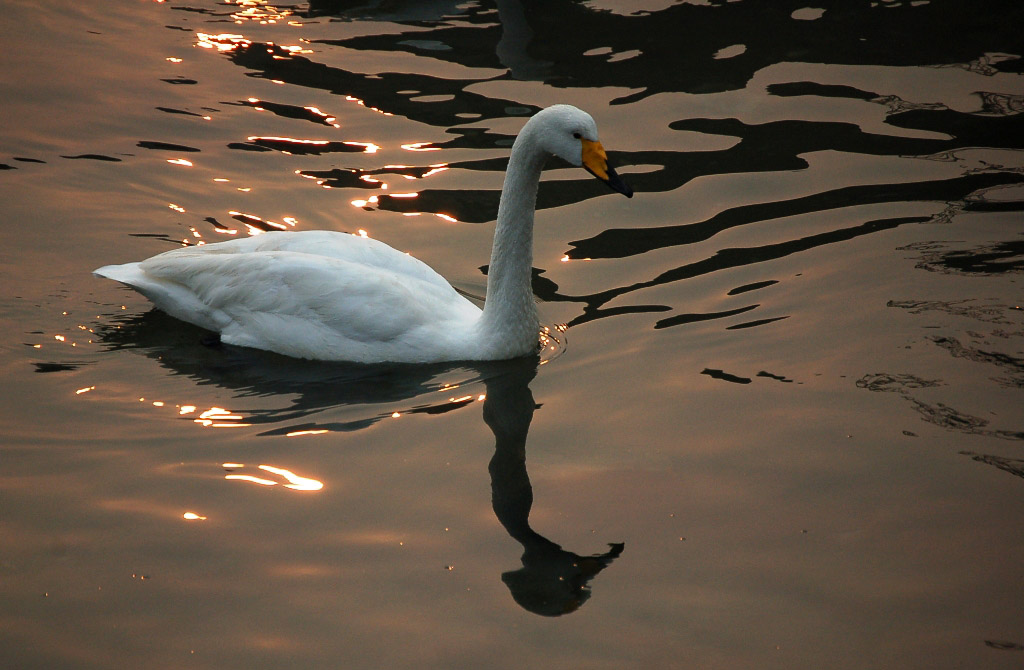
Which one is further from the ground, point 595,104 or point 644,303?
point 595,104

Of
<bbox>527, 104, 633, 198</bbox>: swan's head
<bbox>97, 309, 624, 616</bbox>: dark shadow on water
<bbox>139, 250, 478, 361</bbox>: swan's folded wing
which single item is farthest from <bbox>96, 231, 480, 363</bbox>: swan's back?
<bbox>527, 104, 633, 198</bbox>: swan's head

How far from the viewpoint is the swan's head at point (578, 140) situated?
6.91 metres

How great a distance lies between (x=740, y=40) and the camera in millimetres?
12320

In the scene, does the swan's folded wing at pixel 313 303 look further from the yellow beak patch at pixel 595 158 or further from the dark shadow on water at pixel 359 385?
the yellow beak patch at pixel 595 158

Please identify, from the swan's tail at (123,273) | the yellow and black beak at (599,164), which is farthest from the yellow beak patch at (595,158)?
the swan's tail at (123,273)

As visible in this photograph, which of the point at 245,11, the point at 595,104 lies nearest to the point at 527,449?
the point at 595,104

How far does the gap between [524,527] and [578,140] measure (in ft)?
8.29

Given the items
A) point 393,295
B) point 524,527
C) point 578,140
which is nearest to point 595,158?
point 578,140

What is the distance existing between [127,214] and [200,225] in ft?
2.16

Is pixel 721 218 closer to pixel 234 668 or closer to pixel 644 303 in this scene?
pixel 644 303

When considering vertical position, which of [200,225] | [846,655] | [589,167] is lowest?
[846,655]

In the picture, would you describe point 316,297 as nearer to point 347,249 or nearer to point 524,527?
point 347,249

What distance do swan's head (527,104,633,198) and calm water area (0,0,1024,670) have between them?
45.3 inches

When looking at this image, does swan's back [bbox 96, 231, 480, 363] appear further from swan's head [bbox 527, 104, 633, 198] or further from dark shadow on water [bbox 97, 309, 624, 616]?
swan's head [bbox 527, 104, 633, 198]
